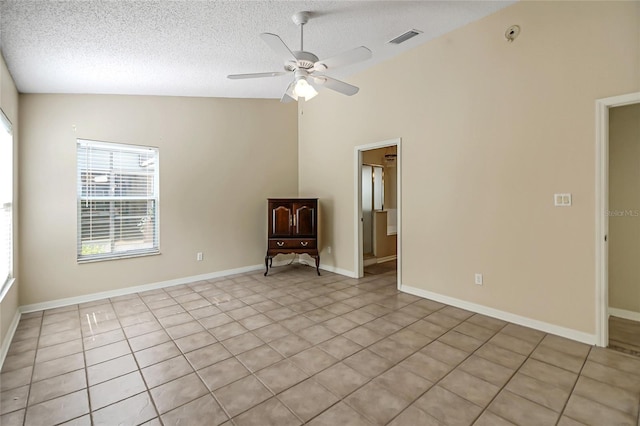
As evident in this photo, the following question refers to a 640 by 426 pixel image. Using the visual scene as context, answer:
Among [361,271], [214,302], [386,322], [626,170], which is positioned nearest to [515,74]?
[626,170]

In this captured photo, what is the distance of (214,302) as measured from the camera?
3746mm

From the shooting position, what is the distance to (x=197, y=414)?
5.92 feet

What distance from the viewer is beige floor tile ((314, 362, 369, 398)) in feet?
6.66

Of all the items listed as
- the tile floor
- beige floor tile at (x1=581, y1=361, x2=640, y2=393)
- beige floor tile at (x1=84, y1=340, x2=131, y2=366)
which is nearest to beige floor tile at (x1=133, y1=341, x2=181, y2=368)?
the tile floor

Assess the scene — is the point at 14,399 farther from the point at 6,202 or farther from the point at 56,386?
the point at 6,202

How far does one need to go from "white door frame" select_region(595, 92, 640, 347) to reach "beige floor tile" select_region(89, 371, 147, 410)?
358 cm

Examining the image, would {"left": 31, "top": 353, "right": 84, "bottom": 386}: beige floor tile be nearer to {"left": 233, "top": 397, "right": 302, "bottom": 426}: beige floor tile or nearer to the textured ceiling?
{"left": 233, "top": 397, "right": 302, "bottom": 426}: beige floor tile

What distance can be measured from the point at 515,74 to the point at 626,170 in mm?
1533

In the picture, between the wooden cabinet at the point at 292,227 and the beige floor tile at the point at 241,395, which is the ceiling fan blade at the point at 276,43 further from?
the wooden cabinet at the point at 292,227

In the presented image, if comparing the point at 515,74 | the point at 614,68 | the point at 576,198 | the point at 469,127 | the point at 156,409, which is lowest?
the point at 156,409

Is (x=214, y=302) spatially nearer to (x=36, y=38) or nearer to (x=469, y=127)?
(x=36, y=38)

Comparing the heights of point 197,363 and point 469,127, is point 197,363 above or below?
below

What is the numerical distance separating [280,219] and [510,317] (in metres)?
3.26

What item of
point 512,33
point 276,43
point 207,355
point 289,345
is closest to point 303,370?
point 289,345
